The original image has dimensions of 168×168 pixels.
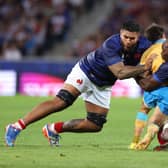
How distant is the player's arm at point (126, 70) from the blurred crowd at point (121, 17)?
16.2 metres

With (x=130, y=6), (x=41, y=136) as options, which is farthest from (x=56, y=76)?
(x=41, y=136)

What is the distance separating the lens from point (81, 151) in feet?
34.5

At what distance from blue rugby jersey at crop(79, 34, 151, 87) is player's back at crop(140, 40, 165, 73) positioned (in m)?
0.06

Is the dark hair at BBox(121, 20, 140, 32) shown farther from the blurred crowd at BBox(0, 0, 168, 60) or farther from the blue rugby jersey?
the blurred crowd at BBox(0, 0, 168, 60)

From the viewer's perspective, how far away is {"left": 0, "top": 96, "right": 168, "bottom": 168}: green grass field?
29.9 ft

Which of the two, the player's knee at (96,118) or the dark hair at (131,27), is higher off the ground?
the dark hair at (131,27)

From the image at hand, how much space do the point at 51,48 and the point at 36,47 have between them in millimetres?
1032

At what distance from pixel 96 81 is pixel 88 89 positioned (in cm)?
18

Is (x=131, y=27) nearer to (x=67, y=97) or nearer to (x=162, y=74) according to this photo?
(x=162, y=74)

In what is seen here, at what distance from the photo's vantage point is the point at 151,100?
11.4 m

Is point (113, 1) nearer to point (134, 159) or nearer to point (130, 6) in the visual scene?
point (130, 6)

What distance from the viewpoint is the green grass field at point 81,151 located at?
911 centimetres

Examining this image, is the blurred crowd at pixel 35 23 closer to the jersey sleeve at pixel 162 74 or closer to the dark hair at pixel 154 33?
the dark hair at pixel 154 33

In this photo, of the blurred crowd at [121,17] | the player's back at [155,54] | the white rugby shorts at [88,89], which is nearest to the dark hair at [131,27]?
the player's back at [155,54]
